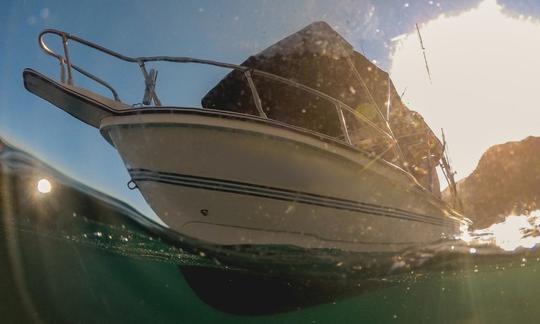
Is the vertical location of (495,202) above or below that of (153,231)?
above

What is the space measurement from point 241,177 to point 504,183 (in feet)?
74.2

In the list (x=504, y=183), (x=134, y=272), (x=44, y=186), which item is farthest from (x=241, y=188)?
(x=504, y=183)

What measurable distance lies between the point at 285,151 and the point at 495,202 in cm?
2151

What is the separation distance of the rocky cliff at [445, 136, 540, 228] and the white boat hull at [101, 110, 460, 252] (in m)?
14.0

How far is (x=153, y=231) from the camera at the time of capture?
22.9ft

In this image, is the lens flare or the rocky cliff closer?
the lens flare

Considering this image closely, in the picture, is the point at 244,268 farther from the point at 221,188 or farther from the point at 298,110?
the point at 298,110

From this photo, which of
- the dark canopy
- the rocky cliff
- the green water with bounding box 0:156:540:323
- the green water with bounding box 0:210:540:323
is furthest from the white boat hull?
the rocky cliff

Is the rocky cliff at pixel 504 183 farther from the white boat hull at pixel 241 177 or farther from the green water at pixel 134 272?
the white boat hull at pixel 241 177

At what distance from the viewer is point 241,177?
5.25m

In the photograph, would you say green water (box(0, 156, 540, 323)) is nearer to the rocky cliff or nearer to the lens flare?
the lens flare

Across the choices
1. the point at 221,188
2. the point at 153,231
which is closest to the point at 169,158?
the point at 221,188

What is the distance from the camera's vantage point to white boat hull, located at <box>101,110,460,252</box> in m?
5.09

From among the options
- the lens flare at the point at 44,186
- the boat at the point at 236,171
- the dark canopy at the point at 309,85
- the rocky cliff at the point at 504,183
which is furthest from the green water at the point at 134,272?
the rocky cliff at the point at 504,183
